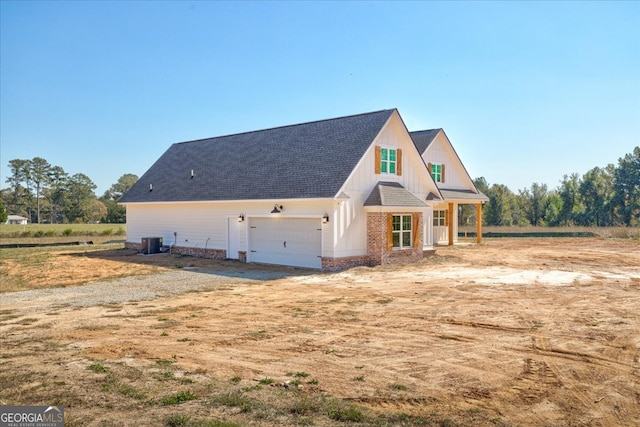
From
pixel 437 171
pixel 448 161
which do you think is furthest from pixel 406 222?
pixel 448 161

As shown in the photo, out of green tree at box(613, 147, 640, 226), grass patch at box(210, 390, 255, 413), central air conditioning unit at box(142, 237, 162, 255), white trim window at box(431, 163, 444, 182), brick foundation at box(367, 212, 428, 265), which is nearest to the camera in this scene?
grass patch at box(210, 390, 255, 413)

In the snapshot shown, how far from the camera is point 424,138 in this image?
102 feet

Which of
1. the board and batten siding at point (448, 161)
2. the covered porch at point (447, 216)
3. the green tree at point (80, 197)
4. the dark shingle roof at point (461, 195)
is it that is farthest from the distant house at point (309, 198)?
the green tree at point (80, 197)

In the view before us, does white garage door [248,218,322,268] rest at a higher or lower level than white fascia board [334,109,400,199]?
lower

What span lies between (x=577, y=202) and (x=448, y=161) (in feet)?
110

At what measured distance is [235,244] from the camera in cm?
2375

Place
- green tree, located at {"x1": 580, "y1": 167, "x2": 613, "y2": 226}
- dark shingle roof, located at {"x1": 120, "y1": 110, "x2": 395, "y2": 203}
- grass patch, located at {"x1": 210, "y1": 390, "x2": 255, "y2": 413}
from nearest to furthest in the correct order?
grass patch, located at {"x1": 210, "y1": 390, "x2": 255, "y2": 413} → dark shingle roof, located at {"x1": 120, "y1": 110, "x2": 395, "y2": 203} → green tree, located at {"x1": 580, "y1": 167, "x2": 613, "y2": 226}

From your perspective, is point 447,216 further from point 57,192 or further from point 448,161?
point 57,192

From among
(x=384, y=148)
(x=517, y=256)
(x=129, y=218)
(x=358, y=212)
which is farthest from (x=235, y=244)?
(x=517, y=256)

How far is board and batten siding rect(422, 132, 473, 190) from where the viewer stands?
31.2 m

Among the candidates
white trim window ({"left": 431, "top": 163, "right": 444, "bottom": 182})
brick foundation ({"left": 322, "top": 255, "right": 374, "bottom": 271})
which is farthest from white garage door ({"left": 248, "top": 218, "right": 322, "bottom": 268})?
white trim window ({"left": 431, "top": 163, "right": 444, "bottom": 182})

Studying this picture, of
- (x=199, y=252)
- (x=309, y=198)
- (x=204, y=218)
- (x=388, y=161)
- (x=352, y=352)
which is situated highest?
(x=388, y=161)

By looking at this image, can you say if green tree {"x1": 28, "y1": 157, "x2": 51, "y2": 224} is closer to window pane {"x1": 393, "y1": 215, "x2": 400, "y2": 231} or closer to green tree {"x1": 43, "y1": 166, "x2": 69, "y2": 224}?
green tree {"x1": 43, "y1": 166, "x2": 69, "y2": 224}

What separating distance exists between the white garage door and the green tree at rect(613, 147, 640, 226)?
4589cm
